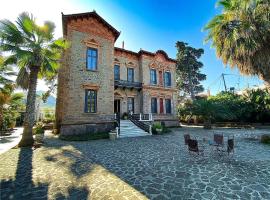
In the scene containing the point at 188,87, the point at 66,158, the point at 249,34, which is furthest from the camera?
the point at 188,87

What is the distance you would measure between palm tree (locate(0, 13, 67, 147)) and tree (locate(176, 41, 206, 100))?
94.0ft

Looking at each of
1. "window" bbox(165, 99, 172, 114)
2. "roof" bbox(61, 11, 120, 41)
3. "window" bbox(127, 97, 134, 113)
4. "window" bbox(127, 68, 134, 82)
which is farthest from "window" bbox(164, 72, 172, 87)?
"roof" bbox(61, 11, 120, 41)

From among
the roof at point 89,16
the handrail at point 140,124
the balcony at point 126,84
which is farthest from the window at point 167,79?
the roof at point 89,16

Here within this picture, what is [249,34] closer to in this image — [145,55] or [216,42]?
[216,42]

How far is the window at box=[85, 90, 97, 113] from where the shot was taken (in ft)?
51.8

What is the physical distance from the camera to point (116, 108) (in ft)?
69.8

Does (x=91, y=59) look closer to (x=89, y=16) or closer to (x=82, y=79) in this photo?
(x=82, y=79)

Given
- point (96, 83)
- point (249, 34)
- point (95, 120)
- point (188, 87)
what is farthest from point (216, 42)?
point (188, 87)

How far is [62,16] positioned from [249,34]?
1541cm

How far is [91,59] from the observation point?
16.7 metres

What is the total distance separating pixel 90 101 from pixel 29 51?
6554 mm

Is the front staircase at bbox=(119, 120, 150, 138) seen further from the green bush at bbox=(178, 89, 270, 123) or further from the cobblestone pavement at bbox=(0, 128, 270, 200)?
the green bush at bbox=(178, 89, 270, 123)

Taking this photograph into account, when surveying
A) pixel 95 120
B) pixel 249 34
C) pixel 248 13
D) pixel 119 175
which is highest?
pixel 248 13

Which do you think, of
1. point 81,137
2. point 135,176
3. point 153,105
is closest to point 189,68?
point 153,105
